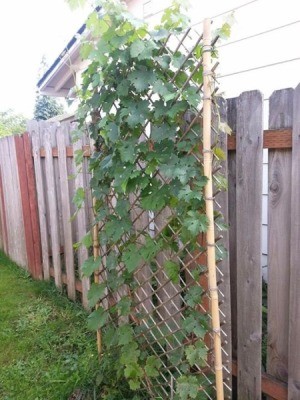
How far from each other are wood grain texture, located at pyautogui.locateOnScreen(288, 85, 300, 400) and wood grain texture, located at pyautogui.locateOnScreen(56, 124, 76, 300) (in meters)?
2.16

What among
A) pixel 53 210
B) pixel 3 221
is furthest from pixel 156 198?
pixel 3 221

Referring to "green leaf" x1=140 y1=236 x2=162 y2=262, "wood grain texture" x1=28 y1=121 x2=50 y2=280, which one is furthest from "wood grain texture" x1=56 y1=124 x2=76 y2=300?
"green leaf" x1=140 y1=236 x2=162 y2=262

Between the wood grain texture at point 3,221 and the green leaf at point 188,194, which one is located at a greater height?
the green leaf at point 188,194

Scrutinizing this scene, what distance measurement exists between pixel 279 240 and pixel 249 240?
15cm

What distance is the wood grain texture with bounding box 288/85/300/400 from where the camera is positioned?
1392mm

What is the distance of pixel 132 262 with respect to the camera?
5.69 feet

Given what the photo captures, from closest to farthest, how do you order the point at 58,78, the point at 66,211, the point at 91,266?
the point at 91,266, the point at 66,211, the point at 58,78

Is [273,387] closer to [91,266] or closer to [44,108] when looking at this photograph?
[91,266]

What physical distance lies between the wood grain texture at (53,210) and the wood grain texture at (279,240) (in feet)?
7.88

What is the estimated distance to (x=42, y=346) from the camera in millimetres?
2605

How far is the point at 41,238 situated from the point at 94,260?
1.98 m

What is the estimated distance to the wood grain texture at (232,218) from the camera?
64.4 inches

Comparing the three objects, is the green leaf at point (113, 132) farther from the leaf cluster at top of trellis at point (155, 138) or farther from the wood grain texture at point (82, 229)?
the wood grain texture at point (82, 229)

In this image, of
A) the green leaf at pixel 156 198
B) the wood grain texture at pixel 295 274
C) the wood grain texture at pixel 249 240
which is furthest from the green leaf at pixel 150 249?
the wood grain texture at pixel 295 274
